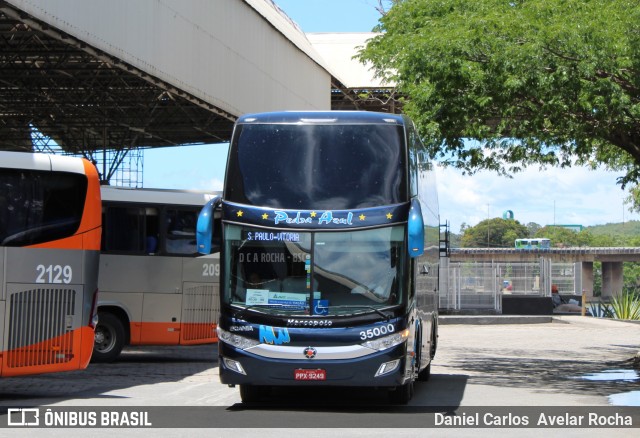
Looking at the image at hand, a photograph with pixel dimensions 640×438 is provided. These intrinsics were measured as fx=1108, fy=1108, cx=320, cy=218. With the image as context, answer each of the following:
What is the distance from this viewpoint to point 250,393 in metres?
14.6

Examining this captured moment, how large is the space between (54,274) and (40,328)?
0.72m

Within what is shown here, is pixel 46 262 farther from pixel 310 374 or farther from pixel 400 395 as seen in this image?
pixel 400 395

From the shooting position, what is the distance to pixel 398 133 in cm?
1411

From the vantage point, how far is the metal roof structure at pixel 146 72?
23.5 meters

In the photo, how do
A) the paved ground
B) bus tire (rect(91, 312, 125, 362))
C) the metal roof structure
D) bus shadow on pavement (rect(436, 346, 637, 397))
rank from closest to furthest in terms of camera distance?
the paved ground, bus shadow on pavement (rect(436, 346, 637, 397)), bus tire (rect(91, 312, 125, 362)), the metal roof structure

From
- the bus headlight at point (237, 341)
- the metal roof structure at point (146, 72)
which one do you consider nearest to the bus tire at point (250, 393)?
the bus headlight at point (237, 341)

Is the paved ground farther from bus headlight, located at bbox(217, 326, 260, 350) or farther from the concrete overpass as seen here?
the concrete overpass

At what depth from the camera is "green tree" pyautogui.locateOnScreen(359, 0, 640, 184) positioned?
55.7ft

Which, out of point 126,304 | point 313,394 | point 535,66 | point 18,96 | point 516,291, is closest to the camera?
point 313,394

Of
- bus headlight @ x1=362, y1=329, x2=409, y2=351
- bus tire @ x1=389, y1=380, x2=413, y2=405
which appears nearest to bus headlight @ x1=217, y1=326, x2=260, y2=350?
bus headlight @ x1=362, y1=329, x2=409, y2=351

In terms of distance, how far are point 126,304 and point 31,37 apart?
24.1 feet

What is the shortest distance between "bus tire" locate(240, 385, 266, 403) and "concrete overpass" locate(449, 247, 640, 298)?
98.5 meters

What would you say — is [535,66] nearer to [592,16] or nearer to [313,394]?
[592,16]

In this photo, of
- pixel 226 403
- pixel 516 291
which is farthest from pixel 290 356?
pixel 516 291
